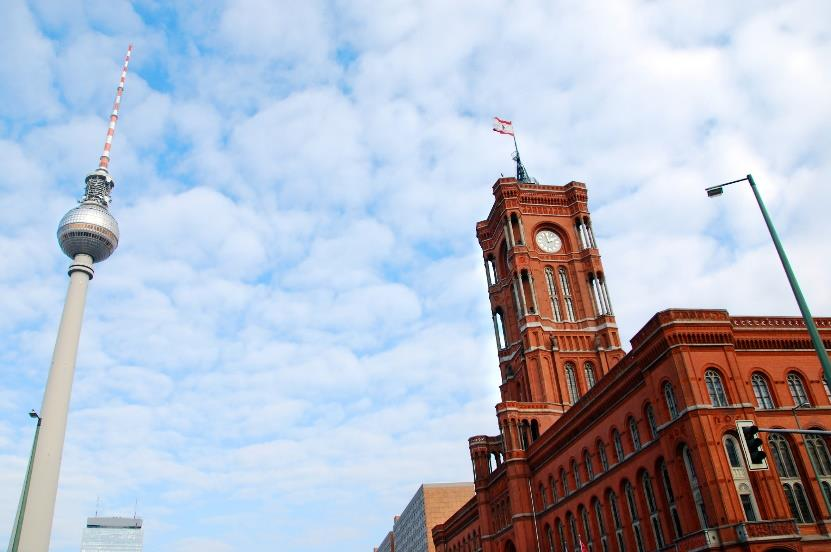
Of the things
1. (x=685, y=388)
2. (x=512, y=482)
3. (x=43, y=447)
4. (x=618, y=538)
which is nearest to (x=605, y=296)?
(x=512, y=482)

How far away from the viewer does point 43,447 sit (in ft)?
255

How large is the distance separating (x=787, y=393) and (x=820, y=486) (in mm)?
5822

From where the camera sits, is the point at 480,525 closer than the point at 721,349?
No

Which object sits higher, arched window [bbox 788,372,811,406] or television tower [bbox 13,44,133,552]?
television tower [bbox 13,44,133,552]

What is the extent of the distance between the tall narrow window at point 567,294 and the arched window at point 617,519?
33491 mm

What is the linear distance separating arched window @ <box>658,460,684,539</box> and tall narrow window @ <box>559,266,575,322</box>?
3935 cm

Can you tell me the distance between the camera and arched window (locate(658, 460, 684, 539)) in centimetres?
4266

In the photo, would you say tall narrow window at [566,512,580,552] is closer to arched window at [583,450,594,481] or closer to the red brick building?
the red brick building

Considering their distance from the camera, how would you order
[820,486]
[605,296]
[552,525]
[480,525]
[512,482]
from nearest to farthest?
[820,486] → [552,525] → [512,482] → [480,525] → [605,296]

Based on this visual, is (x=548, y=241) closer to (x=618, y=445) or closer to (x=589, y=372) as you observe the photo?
(x=589, y=372)

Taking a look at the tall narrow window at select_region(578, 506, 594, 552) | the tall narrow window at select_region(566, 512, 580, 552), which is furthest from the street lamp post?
the tall narrow window at select_region(566, 512, 580, 552)

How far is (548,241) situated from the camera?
290 feet

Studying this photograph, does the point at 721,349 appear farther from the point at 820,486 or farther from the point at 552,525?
the point at 552,525

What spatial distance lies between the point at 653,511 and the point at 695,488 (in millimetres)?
6408
